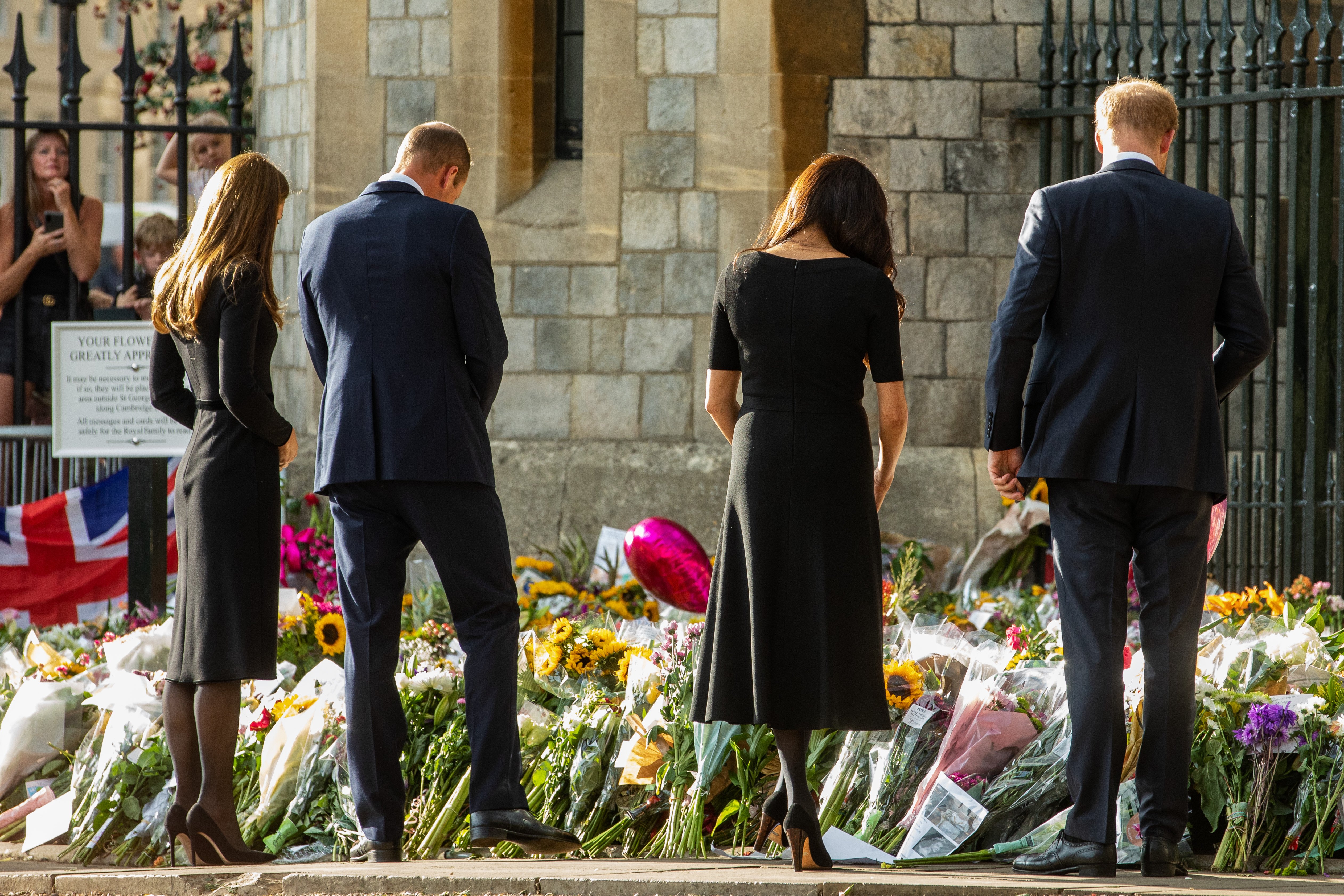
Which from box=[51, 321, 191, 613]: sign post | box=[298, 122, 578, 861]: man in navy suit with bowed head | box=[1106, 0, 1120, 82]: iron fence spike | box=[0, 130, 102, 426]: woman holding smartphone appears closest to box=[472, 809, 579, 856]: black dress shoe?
box=[298, 122, 578, 861]: man in navy suit with bowed head

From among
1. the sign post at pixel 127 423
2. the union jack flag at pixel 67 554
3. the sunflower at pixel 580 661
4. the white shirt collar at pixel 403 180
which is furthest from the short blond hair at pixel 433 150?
the union jack flag at pixel 67 554

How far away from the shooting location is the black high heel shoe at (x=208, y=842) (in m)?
3.57

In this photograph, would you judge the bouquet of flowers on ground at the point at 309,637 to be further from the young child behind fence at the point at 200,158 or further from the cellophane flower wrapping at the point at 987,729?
the young child behind fence at the point at 200,158

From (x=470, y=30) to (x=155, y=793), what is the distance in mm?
4424

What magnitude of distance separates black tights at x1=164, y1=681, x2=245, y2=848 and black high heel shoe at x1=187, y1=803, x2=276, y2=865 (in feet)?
0.05

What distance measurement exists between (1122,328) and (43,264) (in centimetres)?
558

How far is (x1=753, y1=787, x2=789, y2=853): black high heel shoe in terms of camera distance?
11.4 feet

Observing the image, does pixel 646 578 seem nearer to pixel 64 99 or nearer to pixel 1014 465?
pixel 1014 465

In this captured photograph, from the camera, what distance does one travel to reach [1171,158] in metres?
6.97

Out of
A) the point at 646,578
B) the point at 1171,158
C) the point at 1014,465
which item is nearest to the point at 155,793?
the point at 646,578

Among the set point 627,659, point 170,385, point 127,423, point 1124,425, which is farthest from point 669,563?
point 1124,425

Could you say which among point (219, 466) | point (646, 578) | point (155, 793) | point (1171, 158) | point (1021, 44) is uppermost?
point (1021, 44)

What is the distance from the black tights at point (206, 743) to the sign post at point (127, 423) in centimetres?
178

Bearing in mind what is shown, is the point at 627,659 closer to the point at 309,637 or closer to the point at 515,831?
the point at 515,831
